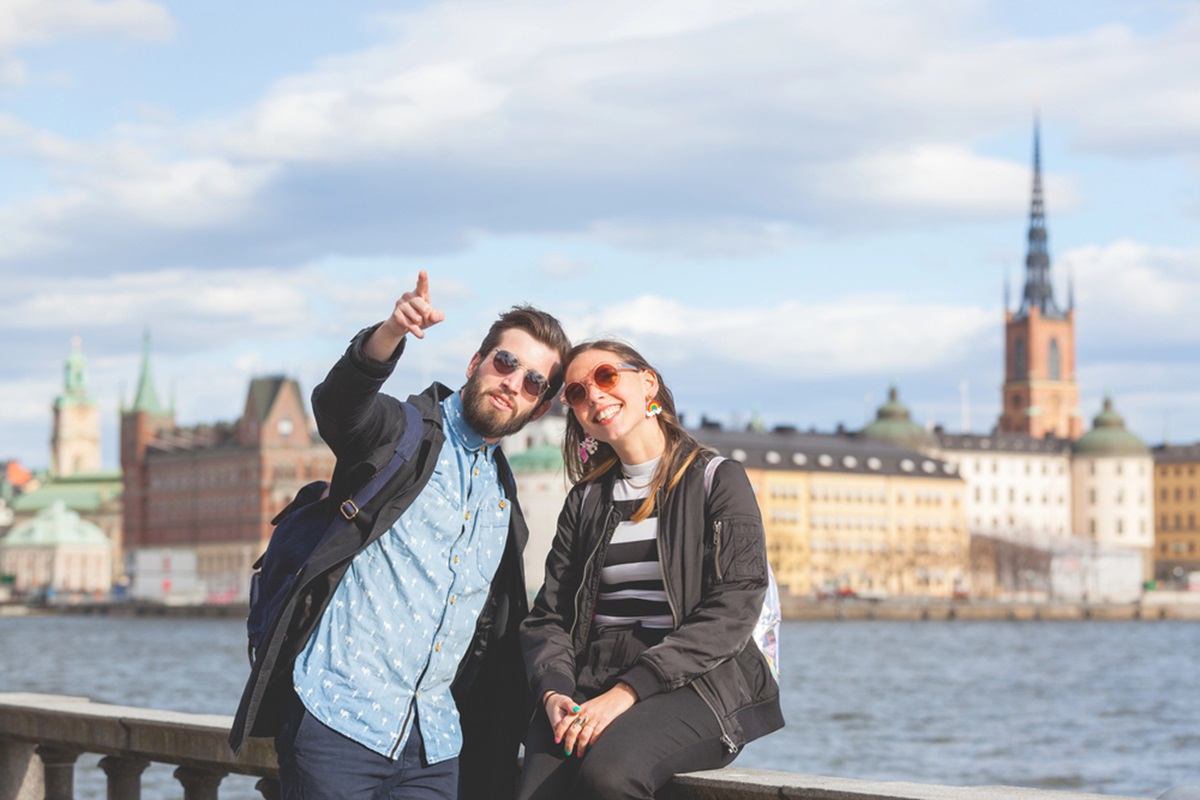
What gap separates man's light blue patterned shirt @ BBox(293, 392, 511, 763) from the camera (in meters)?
4.02

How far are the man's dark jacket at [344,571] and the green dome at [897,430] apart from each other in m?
123

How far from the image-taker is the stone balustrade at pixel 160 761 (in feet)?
12.4

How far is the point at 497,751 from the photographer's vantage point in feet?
14.4

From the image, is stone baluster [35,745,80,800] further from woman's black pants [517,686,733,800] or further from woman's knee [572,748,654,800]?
woman's knee [572,748,654,800]

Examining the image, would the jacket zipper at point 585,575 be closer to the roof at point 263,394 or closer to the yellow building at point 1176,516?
the roof at point 263,394

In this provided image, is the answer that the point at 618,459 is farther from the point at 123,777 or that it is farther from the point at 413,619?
the point at 123,777

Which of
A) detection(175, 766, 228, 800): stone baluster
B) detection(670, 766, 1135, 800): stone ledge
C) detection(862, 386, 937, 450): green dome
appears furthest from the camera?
detection(862, 386, 937, 450): green dome

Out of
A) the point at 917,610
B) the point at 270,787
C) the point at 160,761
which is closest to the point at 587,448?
the point at 270,787

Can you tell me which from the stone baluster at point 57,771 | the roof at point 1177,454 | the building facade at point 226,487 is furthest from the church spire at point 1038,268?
the stone baluster at point 57,771

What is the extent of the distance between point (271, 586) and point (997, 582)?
113m

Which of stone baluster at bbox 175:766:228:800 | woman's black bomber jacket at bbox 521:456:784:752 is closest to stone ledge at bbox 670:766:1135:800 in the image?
woman's black bomber jacket at bbox 521:456:784:752

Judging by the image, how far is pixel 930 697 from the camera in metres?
40.0

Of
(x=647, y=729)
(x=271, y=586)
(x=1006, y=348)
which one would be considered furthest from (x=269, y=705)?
(x=1006, y=348)

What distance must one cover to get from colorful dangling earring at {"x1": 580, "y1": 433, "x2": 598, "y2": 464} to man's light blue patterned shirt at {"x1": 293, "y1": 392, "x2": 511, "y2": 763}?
28cm
